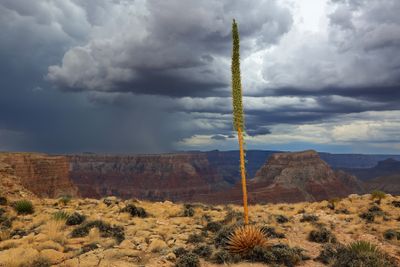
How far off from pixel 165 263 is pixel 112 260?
194 centimetres

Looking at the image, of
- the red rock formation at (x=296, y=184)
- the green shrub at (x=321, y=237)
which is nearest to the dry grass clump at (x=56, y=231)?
the green shrub at (x=321, y=237)

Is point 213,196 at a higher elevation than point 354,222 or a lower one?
lower

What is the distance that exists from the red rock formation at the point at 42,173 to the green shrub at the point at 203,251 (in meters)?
78.3

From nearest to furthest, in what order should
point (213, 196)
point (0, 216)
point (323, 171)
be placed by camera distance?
point (0, 216) → point (213, 196) → point (323, 171)

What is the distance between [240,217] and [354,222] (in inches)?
269

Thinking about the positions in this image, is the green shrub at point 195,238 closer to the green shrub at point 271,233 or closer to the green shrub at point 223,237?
the green shrub at point 223,237

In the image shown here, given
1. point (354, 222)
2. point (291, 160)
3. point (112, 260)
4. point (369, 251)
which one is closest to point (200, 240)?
→ point (112, 260)

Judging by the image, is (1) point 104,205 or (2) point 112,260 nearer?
(2) point 112,260

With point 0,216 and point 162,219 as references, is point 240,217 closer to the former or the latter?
point 162,219

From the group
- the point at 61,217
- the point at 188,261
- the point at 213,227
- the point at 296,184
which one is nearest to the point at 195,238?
the point at 213,227

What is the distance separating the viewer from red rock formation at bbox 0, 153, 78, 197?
288ft

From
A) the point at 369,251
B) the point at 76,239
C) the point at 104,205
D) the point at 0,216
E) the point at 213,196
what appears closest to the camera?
the point at 369,251

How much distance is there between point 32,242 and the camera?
15.0m

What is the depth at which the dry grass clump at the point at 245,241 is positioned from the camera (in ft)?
46.5
